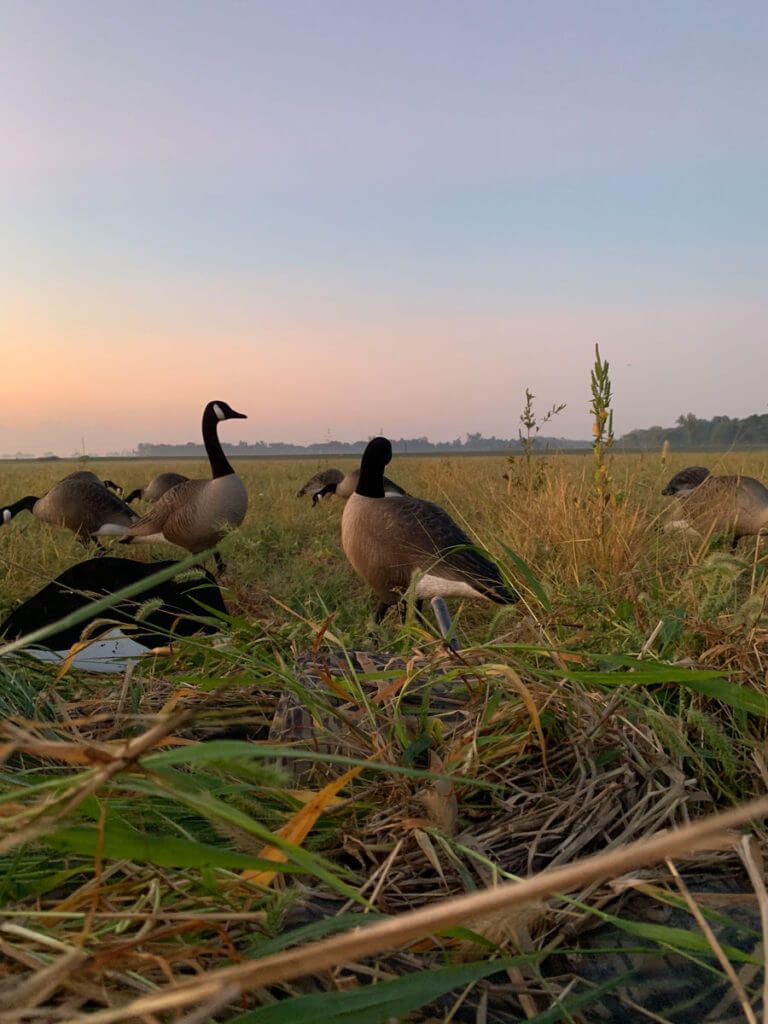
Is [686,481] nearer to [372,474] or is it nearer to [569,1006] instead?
[372,474]

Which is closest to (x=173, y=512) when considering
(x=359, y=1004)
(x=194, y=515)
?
(x=194, y=515)

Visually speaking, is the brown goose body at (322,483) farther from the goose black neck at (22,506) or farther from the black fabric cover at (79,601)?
the black fabric cover at (79,601)

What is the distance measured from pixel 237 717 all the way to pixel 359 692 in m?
0.41

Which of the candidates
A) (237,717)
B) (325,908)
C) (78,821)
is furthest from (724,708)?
(78,821)

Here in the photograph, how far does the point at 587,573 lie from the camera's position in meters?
3.87

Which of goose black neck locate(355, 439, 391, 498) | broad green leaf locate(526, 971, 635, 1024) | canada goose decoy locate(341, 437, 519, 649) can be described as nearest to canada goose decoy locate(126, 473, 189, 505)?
goose black neck locate(355, 439, 391, 498)

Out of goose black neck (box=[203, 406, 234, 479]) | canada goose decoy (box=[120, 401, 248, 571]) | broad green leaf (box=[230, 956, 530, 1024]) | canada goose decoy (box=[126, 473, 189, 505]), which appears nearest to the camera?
broad green leaf (box=[230, 956, 530, 1024])

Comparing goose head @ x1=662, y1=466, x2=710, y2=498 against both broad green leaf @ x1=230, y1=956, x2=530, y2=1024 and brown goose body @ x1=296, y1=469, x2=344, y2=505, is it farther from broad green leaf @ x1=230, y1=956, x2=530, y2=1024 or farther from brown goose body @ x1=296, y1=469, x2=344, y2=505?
broad green leaf @ x1=230, y1=956, x2=530, y2=1024

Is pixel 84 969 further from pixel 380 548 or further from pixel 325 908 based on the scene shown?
pixel 380 548

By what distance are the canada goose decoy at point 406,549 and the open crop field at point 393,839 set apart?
7.65ft

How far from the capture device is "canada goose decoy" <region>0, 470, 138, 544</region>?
8.42 metres

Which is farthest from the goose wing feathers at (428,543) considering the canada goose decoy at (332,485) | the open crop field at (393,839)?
the canada goose decoy at (332,485)

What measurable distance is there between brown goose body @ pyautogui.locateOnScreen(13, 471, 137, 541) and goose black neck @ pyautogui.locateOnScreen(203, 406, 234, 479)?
130 cm

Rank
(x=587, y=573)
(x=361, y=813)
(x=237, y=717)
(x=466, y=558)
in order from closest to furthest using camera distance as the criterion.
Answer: (x=361, y=813) → (x=237, y=717) → (x=587, y=573) → (x=466, y=558)
